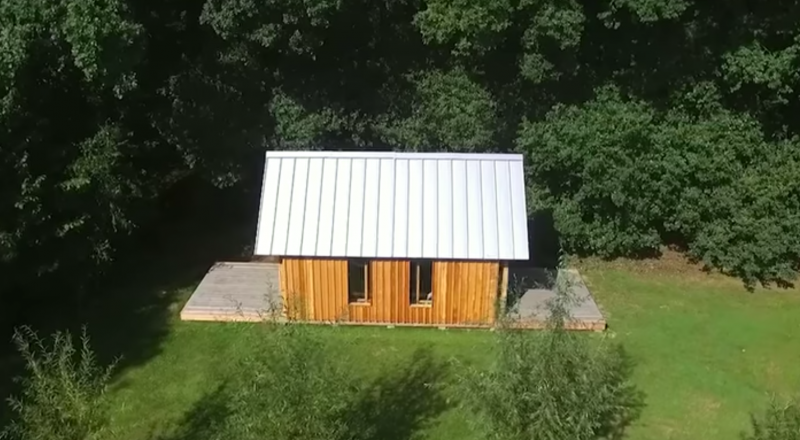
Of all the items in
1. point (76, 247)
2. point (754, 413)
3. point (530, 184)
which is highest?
point (530, 184)

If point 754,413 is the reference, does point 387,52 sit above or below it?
above

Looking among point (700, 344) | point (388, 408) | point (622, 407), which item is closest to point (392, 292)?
point (388, 408)

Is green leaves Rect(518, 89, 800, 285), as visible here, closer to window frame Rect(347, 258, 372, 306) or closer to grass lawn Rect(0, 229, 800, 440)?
grass lawn Rect(0, 229, 800, 440)

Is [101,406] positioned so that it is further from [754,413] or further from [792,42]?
[792,42]

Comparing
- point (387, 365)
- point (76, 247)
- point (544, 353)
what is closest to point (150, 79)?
point (76, 247)

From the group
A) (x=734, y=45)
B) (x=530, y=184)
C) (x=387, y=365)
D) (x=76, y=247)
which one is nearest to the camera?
(x=387, y=365)

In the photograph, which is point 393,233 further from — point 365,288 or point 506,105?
point 506,105

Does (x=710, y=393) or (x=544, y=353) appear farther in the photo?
(x=710, y=393)

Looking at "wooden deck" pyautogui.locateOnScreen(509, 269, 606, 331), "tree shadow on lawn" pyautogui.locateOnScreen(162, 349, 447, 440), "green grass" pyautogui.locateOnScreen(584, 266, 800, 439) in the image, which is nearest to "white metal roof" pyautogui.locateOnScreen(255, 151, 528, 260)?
"wooden deck" pyautogui.locateOnScreen(509, 269, 606, 331)

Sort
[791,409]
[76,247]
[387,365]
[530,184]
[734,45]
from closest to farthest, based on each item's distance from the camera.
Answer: [791,409], [387,365], [76,247], [734,45], [530,184]
